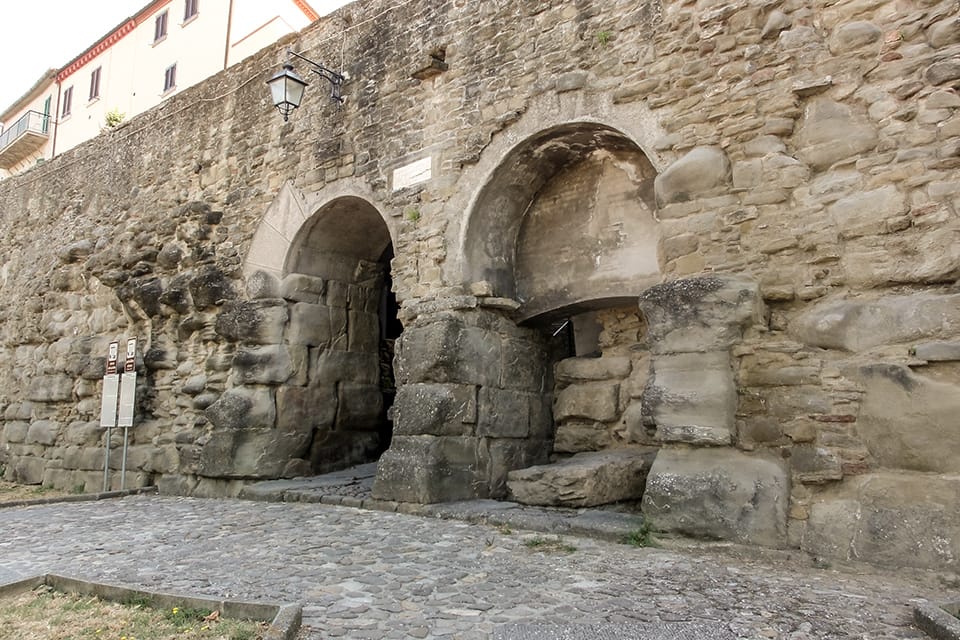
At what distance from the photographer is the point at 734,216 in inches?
163

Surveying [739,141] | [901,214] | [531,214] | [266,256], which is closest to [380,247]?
[266,256]

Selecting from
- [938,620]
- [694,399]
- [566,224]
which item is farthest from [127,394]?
[938,620]

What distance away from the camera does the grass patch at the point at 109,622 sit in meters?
2.46

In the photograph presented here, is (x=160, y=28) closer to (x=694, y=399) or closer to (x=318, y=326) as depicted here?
(x=318, y=326)

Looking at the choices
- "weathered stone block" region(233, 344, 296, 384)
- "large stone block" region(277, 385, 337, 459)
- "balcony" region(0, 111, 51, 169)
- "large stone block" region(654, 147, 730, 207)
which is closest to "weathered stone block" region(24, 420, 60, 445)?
"weathered stone block" region(233, 344, 296, 384)

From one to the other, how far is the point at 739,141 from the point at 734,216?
1.49ft

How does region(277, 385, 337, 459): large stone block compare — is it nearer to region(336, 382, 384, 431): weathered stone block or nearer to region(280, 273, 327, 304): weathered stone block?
region(336, 382, 384, 431): weathered stone block

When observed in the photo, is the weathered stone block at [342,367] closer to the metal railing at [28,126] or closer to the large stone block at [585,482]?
the large stone block at [585,482]

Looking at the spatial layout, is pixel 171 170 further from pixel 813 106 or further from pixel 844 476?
pixel 844 476

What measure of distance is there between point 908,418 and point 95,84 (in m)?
24.1

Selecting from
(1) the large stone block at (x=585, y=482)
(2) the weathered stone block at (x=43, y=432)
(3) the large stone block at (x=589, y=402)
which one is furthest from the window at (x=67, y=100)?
(1) the large stone block at (x=585, y=482)

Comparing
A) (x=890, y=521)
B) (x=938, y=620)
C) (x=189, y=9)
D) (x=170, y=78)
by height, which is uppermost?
(x=189, y=9)

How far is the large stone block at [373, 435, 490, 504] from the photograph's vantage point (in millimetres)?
5066

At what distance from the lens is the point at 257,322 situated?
22.1 ft
